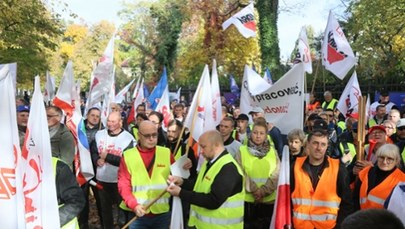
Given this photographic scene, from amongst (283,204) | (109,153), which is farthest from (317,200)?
(109,153)

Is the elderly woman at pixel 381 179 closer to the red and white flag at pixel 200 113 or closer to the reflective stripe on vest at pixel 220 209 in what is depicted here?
the reflective stripe on vest at pixel 220 209

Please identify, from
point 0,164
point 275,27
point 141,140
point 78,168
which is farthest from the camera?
point 275,27

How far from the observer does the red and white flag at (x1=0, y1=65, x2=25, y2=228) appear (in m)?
2.60

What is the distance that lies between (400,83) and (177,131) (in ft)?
46.0

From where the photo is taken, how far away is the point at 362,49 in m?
24.5

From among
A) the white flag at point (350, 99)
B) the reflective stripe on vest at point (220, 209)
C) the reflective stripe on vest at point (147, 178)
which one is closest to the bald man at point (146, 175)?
the reflective stripe on vest at point (147, 178)

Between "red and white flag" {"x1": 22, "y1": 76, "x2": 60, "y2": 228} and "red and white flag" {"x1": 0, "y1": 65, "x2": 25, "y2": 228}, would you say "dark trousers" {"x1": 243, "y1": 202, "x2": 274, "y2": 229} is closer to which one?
"red and white flag" {"x1": 22, "y1": 76, "x2": 60, "y2": 228}

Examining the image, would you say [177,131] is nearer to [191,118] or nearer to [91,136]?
[191,118]

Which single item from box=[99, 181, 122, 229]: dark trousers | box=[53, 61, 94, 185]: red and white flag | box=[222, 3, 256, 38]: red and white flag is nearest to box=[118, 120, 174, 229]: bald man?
box=[53, 61, 94, 185]: red and white flag

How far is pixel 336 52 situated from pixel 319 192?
6.50 metres

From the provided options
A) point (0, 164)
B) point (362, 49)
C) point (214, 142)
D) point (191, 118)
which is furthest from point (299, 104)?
point (362, 49)

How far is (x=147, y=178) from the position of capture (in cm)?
467

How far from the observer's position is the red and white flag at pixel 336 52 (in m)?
9.84

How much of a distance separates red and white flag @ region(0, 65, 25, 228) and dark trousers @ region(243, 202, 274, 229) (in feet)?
10.4
